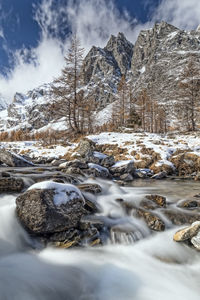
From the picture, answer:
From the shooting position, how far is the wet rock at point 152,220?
4.37m

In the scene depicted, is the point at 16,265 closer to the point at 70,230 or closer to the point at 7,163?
the point at 70,230

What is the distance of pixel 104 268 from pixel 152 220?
6.24 feet

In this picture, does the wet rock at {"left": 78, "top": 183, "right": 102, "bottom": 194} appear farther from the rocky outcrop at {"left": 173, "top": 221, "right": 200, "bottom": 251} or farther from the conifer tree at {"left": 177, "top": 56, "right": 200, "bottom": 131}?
the conifer tree at {"left": 177, "top": 56, "right": 200, "bottom": 131}

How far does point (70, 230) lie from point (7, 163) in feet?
34.4

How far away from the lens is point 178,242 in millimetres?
3766

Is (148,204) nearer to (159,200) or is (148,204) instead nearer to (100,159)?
(159,200)

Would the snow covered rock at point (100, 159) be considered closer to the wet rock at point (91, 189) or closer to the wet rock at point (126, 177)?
the wet rock at point (126, 177)

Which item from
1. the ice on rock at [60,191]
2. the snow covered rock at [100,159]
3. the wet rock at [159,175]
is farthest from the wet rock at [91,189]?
the wet rock at [159,175]

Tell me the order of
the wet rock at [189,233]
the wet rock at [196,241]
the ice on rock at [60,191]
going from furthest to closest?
the ice on rock at [60,191] < the wet rock at [189,233] < the wet rock at [196,241]

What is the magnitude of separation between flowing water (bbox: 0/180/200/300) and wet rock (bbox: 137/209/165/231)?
0.54ft


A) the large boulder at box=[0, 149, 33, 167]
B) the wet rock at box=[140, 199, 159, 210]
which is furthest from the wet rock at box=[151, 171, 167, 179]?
the large boulder at box=[0, 149, 33, 167]

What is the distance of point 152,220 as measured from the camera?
4551 mm

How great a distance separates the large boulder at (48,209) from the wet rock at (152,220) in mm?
1885

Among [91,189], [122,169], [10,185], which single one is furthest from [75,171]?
[10,185]
